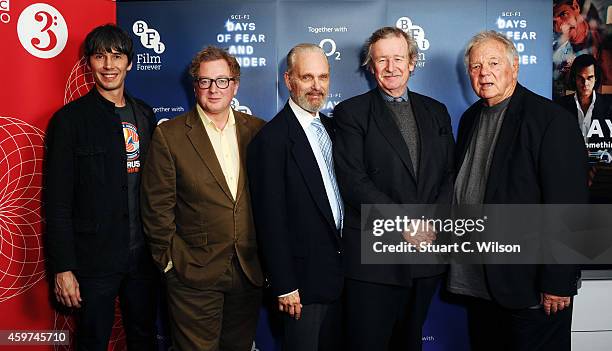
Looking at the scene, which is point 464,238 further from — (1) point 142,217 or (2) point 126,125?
(2) point 126,125

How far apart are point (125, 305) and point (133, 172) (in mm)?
713

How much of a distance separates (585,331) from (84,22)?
133 inches

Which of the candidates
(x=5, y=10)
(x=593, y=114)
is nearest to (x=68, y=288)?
(x=5, y=10)

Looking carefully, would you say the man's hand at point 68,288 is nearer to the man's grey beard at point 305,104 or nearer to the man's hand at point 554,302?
the man's grey beard at point 305,104

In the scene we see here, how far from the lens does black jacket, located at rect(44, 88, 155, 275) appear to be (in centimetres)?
243

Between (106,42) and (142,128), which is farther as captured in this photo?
(142,128)

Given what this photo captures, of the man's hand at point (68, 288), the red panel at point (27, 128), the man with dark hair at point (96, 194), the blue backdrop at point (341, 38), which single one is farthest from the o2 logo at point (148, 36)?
the man's hand at point (68, 288)

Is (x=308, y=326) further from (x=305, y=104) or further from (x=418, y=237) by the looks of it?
(x=305, y=104)

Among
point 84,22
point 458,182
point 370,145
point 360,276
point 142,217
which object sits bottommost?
point 360,276

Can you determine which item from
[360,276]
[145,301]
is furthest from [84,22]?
[360,276]

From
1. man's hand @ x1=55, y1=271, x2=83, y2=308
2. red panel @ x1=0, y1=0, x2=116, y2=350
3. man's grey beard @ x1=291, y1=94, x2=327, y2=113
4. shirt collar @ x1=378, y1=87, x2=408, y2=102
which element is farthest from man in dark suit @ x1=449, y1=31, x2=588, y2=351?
red panel @ x1=0, y1=0, x2=116, y2=350

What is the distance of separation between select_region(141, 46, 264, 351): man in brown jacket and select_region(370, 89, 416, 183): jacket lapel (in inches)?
24.7

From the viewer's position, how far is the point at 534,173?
7.33 feet

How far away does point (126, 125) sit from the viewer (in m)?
2.58
